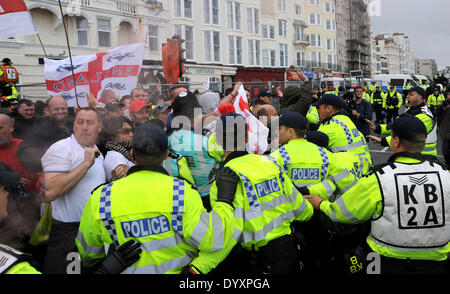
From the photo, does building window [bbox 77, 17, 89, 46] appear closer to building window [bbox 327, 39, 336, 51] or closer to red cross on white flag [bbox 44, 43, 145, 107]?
red cross on white flag [bbox 44, 43, 145, 107]

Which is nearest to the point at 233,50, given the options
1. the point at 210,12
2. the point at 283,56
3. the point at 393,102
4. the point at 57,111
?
the point at 210,12

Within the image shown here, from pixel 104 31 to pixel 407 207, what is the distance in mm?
22225

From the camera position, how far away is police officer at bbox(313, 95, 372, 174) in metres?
4.76

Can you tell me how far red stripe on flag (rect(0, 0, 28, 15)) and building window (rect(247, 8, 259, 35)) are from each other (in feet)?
100.0

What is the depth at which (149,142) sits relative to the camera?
225 cm

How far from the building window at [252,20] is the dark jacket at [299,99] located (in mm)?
29377

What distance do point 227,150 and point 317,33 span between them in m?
47.9

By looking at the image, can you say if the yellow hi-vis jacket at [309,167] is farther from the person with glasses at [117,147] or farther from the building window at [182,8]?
the building window at [182,8]

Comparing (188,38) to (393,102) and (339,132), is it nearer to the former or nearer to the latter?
(393,102)

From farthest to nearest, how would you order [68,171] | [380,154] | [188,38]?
[188,38]
[380,154]
[68,171]

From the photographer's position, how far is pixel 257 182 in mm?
2703

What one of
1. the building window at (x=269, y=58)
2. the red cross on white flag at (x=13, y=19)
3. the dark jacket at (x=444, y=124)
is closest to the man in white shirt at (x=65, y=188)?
the red cross on white flag at (x=13, y=19)

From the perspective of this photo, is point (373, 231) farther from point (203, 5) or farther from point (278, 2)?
point (278, 2)
